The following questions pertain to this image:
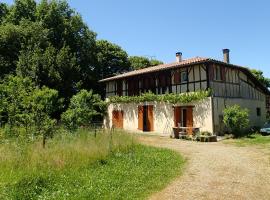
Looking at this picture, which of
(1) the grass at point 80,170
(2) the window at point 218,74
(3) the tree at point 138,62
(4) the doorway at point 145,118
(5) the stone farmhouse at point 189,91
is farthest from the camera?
(3) the tree at point 138,62

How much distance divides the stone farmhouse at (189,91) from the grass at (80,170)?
411 inches

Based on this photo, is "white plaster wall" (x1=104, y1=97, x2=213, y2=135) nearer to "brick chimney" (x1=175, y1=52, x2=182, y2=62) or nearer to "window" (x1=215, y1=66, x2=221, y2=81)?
"window" (x1=215, y1=66, x2=221, y2=81)

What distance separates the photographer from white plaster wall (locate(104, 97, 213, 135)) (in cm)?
2341

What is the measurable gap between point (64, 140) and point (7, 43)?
23302 mm

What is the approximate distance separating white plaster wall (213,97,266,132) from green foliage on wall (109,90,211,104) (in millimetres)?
1053

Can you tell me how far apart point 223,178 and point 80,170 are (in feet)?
14.7

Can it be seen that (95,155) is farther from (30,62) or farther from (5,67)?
(5,67)

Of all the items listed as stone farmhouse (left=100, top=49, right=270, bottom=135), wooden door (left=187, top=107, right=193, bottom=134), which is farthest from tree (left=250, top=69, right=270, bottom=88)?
wooden door (left=187, top=107, right=193, bottom=134)

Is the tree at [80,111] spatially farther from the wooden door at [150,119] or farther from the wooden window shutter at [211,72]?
the wooden window shutter at [211,72]

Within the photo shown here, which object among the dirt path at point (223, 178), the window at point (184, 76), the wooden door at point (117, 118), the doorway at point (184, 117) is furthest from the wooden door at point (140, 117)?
the dirt path at point (223, 178)

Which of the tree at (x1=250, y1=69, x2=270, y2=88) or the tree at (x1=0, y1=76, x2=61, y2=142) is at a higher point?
the tree at (x1=250, y1=69, x2=270, y2=88)

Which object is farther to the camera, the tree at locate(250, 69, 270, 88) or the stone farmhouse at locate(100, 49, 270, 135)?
the tree at locate(250, 69, 270, 88)

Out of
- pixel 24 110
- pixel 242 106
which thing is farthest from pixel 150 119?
pixel 24 110

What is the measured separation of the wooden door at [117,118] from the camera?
30.8 meters
